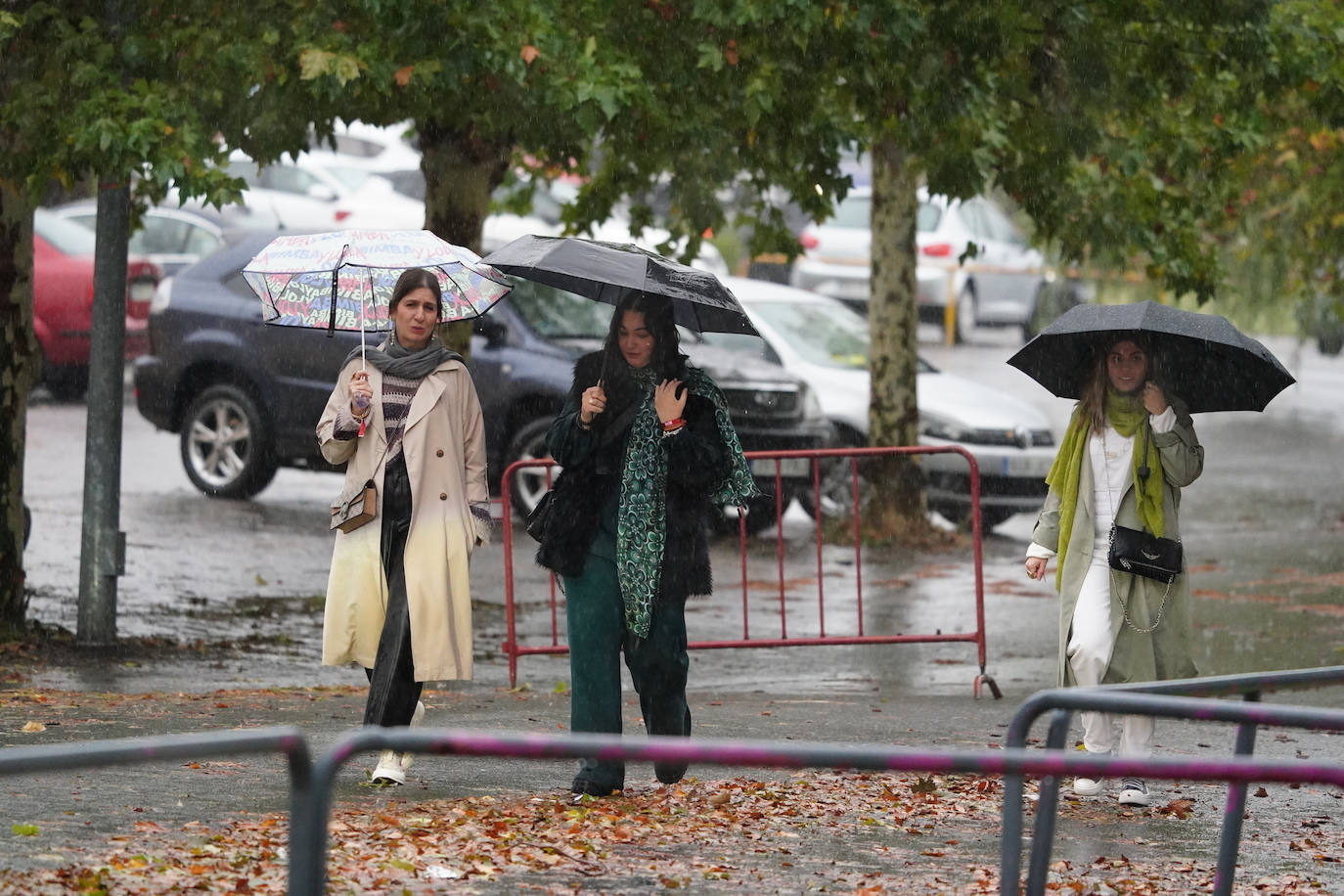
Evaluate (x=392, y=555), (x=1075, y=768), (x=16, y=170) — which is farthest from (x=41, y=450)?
(x=1075, y=768)

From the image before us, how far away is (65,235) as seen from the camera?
1950 centimetres

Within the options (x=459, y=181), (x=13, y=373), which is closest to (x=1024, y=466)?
(x=459, y=181)

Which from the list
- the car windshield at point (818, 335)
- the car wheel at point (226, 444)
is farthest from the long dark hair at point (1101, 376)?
the car wheel at point (226, 444)

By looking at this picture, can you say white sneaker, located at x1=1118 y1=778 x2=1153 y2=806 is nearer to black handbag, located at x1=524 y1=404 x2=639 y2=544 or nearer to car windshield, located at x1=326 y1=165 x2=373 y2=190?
black handbag, located at x1=524 y1=404 x2=639 y2=544

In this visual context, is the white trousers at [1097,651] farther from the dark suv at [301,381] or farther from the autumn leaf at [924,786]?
the dark suv at [301,381]

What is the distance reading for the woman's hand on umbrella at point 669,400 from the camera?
6570 mm

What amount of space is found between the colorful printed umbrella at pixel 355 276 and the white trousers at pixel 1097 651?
2.46 metres

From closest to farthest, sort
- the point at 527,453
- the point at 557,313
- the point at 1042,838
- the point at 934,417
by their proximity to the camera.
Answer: the point at 1042,838, the point at 527,453, the point at 557,313, the point at 934,417

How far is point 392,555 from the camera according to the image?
6980 mm

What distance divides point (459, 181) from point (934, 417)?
5919mm

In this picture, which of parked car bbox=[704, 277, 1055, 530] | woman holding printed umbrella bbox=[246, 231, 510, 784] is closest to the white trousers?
woman holding printed umbrella bbox=[246, 231, 510, 784]

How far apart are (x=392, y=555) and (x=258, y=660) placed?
406cm

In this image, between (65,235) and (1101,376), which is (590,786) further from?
(65,235)

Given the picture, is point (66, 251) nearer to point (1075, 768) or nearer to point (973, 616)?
point (973, 616)
